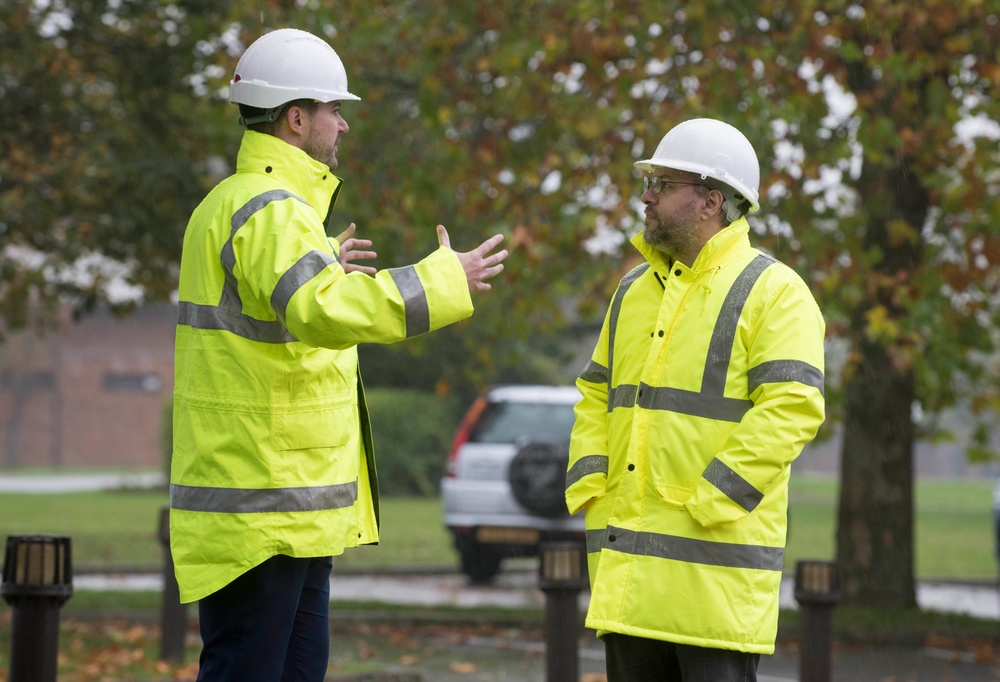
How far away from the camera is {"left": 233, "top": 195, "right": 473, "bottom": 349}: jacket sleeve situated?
3.55 meters

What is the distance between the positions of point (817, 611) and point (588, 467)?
9.47 feet

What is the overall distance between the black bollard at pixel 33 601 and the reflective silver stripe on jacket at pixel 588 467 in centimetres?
232

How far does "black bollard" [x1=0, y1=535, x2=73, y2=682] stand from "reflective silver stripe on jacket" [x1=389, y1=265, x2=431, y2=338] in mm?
2494

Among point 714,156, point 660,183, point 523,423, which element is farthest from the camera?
point 523,423

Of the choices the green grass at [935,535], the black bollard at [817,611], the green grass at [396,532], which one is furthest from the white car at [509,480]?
the black bollard at [817,611]

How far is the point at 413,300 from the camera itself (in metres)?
3.62

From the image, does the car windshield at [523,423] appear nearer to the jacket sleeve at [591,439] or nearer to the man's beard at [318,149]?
the jacket sleeve at [591,439]

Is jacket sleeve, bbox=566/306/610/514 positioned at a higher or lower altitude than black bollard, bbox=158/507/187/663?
higher

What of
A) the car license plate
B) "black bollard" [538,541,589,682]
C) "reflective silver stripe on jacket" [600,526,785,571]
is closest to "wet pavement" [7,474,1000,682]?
the car license plate

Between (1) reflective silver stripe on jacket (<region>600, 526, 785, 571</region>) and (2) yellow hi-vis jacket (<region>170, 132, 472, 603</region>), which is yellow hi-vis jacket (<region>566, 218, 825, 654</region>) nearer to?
(1) reflective silver stripe on jacket (<region>600, 526, 785, 571</region>)

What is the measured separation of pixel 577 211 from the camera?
10.0 m

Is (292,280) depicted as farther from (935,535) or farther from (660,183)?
(935,535)

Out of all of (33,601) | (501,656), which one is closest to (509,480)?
(501,656)

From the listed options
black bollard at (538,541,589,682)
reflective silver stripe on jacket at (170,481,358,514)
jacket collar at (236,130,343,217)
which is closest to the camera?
reflective silver stripe on jacket at (170,481,358,514)
